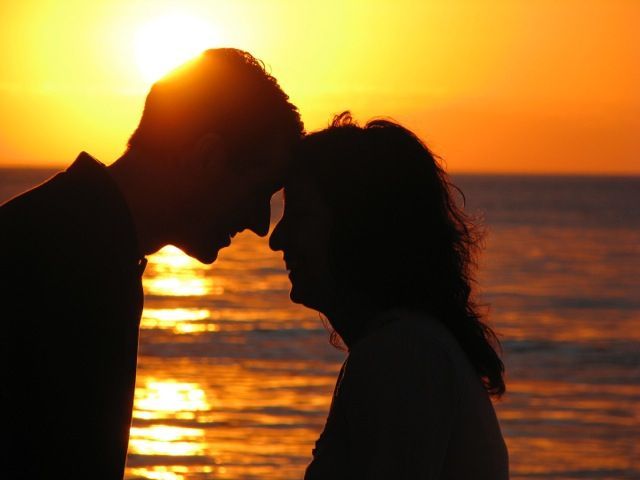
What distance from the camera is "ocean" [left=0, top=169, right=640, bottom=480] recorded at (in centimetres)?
1220

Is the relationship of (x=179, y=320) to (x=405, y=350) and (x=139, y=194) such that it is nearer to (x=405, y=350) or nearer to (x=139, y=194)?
(x=139, y=194)

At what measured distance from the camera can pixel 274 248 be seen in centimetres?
384

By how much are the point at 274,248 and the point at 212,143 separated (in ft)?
1.30

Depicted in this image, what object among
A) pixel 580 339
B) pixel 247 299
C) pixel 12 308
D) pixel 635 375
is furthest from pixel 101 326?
pixel 247 299

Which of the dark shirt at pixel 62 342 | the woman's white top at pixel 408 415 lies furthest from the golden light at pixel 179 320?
the woman's white top at pixel 408 415

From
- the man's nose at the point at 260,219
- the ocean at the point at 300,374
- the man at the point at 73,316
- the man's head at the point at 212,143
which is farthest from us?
the ocean at the point at 300,374

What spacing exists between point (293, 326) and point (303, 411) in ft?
31.8

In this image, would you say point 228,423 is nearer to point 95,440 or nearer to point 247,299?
point 95,440

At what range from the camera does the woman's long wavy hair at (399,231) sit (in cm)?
326

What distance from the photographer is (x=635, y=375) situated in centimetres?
1827

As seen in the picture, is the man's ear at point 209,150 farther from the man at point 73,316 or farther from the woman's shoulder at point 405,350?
the woman's shoulder at point 405,350

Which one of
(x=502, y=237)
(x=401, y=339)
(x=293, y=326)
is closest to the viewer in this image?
(x=401, y=339)

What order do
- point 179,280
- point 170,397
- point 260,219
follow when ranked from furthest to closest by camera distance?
point 179,280, point 170,397, point 260,219

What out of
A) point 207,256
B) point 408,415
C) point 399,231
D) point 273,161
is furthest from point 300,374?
point 408,415
